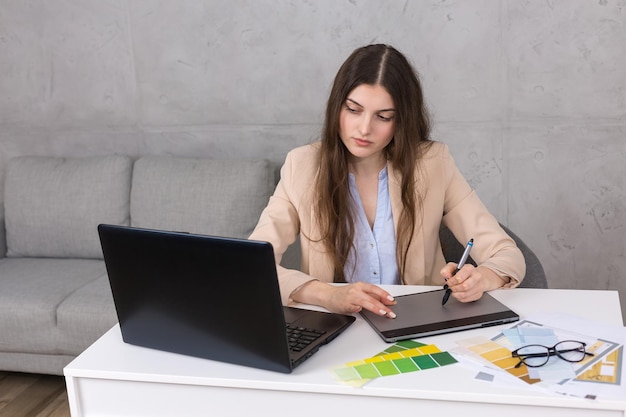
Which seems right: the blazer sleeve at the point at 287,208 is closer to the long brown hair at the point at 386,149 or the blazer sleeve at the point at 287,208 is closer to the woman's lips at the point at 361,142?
the long brown hair at the point at 386,149

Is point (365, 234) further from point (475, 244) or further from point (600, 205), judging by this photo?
point (600, 205)

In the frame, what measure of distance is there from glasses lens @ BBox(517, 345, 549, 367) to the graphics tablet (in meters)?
0.16

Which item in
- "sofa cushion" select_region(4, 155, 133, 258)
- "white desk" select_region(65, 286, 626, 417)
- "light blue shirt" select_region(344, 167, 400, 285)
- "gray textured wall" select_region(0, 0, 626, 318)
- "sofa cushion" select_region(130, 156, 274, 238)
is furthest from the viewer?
"sofa cushion" select_region(4, 155, 133, 258)

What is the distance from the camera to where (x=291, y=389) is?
143cm

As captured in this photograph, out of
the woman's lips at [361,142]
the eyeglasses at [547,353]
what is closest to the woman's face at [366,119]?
the woman's lips at [361,142]

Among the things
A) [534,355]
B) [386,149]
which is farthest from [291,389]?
[386,149]

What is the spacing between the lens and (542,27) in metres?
3.21

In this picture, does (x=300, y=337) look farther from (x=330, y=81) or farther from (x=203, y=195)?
(x=330, y=81)

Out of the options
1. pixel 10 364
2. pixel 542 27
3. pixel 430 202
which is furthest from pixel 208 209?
pixel 542 27

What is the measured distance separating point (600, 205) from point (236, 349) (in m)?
2.36

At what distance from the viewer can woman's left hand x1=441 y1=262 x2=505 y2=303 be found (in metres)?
1.79

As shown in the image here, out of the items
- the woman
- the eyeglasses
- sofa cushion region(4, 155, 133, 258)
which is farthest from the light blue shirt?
sofa cushion region(4, 155, 133, 258)

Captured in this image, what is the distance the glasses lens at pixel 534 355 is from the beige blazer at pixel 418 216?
25.9 inches

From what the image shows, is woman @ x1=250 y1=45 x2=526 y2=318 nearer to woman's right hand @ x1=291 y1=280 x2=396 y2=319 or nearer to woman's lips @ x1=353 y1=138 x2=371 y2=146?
woman's lips @ x1=353 y1=138 x2=371 y2=146
